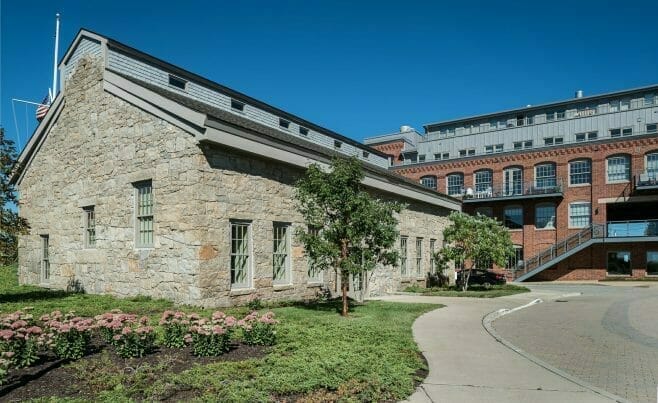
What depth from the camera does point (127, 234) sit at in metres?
13.2

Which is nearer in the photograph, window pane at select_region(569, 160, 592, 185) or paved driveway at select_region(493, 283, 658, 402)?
paved driveway at select_region(493, 283, 658, 402)

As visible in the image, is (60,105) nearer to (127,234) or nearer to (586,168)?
(127,234)

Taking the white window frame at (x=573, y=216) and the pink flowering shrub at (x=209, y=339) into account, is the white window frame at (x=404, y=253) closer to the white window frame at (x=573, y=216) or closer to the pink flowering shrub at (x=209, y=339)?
the pink flowering shrub at (x=209, y=339)

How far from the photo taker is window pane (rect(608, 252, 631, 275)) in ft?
111

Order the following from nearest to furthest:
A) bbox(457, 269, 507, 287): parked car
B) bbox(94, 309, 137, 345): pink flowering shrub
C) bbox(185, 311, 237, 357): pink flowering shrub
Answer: bbox(185, 311, 237, 357): pink flowering shrub, bbox(94, 309, 137, 345): pink flowering shrub, bbox(457, 269, 507, 287): parked car

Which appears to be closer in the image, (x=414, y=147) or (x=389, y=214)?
(x=389, y=214)

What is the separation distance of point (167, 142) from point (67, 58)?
24.7ft

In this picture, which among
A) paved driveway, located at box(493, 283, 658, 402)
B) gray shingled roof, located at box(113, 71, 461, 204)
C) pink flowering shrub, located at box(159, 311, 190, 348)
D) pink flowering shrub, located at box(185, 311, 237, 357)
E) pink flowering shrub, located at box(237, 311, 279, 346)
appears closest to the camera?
paved driveway, located at box(493, 283, 658, 402)

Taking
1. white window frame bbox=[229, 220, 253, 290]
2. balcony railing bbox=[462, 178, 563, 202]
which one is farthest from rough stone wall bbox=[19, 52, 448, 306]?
balcony railing bbox=[462, 178, 563, 202]

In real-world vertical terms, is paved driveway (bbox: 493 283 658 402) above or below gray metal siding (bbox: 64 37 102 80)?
below

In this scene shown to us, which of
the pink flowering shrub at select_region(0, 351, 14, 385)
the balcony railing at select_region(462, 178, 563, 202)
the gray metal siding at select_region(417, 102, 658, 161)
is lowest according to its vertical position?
the pink flowering shrub at select_region(0, 351, 14, 385)

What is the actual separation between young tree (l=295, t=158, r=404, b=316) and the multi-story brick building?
91.6 feet

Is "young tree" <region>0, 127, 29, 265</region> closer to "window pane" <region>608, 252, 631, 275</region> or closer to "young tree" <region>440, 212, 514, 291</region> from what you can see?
"young tree" <region>440, 212, 514, 291</region>

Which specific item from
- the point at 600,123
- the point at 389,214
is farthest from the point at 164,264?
the point at 600,123
